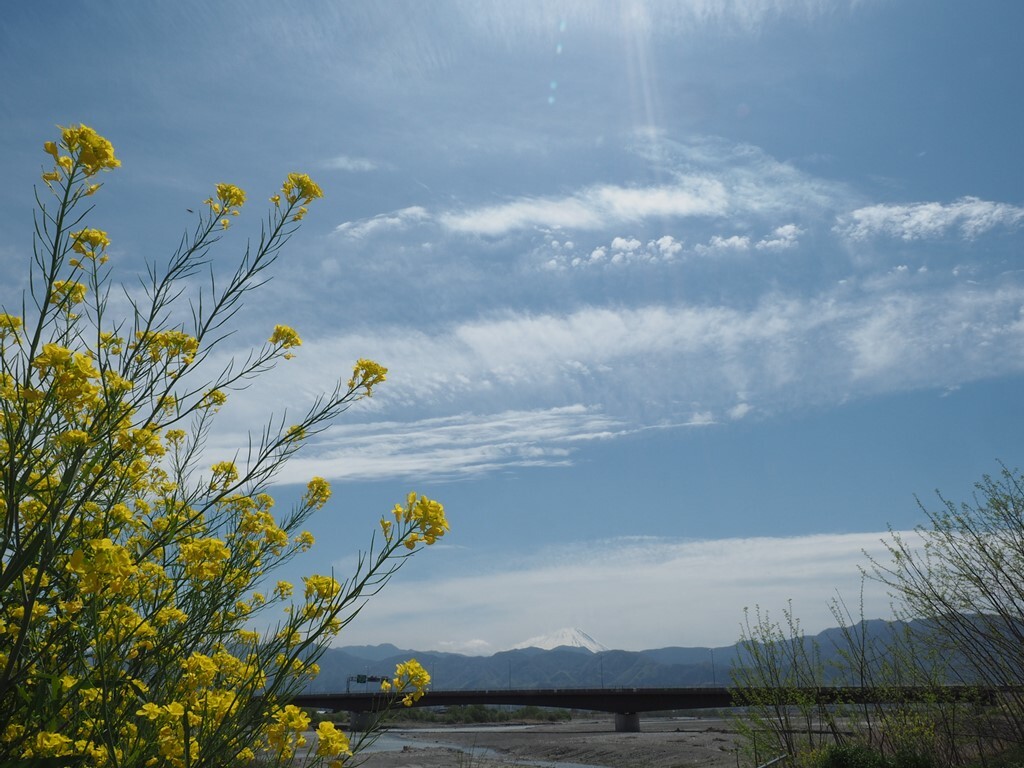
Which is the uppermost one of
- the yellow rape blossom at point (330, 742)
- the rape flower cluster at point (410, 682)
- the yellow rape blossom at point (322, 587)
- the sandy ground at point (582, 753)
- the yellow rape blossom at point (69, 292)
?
the yellow rape blossom at point (69, 292)

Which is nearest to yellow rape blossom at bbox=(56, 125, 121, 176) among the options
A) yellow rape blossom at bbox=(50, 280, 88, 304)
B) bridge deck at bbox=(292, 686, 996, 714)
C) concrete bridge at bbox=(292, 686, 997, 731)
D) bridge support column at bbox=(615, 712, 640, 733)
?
yellow rape blossom at bbox=(50, 280, 88, 304)

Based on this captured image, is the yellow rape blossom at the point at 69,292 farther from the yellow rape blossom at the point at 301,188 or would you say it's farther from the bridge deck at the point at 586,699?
the bridge deck at the point at 586,699

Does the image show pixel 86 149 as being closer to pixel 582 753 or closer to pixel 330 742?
pixel 330 742

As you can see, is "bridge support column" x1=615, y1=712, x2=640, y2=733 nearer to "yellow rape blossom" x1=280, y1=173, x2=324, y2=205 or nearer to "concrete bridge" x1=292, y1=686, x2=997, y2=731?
"concrete bridge" x1=292, y1=686, x2=997, y2=731

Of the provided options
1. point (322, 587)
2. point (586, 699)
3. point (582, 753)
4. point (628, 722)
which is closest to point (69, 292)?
point (322, 587)

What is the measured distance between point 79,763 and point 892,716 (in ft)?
35.0

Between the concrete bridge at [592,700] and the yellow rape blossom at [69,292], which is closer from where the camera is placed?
the yellow rape blossom at [69,292]

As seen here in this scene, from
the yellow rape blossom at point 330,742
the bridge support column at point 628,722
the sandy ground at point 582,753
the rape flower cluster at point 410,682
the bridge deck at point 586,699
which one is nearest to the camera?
the yellow rape blossom at point 330,742

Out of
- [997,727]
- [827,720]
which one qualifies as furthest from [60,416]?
[997,727]

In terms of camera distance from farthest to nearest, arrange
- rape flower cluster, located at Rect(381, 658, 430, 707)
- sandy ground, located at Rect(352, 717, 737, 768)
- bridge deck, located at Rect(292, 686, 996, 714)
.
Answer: bridge deck, located at Rect(292, 686, 996, 714) < sandy ground, located at Rect(352, 717, 737, 768) < rape flower cluster, located at Rect(381, 658, 430, 707)

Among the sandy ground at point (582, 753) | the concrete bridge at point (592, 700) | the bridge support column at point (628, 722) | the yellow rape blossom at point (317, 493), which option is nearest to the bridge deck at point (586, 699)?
the concrete bridge at point (592, 700)

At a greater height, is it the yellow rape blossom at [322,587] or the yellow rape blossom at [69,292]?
the yellow rape blossom at [69,292]

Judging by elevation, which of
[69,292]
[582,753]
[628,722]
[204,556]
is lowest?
[582,753]

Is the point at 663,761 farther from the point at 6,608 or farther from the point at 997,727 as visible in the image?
the point at 6,608
